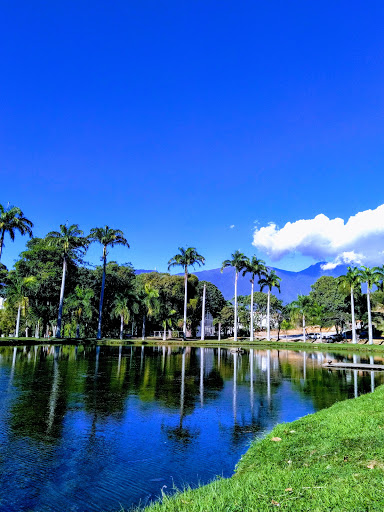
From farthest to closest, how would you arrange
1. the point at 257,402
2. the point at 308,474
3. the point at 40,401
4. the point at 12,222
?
the point at 12,222
the point at 257,402
the point at 40,401
the point at 308,474

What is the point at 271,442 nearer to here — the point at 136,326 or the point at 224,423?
the point at 224,423

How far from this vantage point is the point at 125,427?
11789 mm

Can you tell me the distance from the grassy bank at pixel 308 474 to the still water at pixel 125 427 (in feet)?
4.17

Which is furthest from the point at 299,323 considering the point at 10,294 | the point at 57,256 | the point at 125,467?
the point at 125,467

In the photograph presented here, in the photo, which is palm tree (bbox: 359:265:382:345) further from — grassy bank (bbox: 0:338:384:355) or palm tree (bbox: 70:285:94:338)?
palm tree (bbox: 70:285:94:338)

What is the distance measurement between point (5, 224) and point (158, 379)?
34.1 metres

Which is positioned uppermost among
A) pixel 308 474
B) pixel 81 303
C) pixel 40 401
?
pixel 81 303

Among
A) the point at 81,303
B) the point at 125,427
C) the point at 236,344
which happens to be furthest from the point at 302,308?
the point at 125,427

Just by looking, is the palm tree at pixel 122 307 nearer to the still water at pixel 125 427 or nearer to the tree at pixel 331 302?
the still water at pixel 125 427

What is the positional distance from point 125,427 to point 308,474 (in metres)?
6.83

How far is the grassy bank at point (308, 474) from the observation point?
5.20 m

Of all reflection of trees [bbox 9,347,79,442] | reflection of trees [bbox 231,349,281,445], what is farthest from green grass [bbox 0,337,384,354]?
reflection of trees [bbox 231,349,281,445]

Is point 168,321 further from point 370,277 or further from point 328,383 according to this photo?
point 328,383

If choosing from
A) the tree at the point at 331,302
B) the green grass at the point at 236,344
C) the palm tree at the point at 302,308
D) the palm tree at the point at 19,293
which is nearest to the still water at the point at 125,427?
the green grass at the point at 236,344
